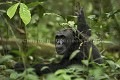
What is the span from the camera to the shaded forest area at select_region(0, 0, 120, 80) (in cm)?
359

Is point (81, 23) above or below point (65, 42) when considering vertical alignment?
above

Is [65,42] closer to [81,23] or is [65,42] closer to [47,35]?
[81,23]

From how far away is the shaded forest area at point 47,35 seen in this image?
141 inches

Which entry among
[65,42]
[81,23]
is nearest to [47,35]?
[65,42]

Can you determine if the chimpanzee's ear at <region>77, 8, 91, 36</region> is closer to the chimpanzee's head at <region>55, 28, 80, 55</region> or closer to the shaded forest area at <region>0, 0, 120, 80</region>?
the shaded forest area at <region>0, 0, 120, 80</region>

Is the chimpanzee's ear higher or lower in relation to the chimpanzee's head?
higher

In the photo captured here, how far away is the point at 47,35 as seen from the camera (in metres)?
10.2

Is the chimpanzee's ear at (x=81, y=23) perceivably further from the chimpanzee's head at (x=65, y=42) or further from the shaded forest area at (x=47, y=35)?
the chimpanzee's head at (x=65, y=42)

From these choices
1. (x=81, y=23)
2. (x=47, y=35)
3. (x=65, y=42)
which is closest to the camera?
(x=81, y=23)

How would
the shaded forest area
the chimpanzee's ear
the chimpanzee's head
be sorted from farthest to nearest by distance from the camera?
the chimpanzee's head
the chimpanzee's ear
the shaded forest area

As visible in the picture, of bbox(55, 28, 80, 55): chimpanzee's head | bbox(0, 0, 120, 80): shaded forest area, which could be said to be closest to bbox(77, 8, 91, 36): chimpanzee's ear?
bbox(0, 0, 120, 80): shaded forest area

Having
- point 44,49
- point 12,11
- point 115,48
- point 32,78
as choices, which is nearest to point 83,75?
point 32,78

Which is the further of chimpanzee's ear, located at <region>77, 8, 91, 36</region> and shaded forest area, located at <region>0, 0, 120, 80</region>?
chimpanzee's ear, located at <region>77, 8, 91, 36</region>

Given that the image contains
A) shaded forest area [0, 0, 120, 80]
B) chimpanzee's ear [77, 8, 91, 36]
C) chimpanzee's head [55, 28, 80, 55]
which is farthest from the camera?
chimpanzee's head [55, 28, 80, 55]
